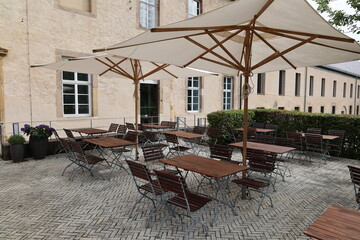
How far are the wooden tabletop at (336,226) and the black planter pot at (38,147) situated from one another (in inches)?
294

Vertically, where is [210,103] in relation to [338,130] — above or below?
above

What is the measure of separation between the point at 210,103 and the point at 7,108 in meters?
9.98

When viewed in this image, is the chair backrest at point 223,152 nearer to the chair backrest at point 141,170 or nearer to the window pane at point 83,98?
the chair backrest at point 141,170

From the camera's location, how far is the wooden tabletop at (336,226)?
2045mm

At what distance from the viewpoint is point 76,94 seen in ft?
32.6

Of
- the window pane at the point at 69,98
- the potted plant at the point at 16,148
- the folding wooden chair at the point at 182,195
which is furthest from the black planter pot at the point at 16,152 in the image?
the folding wooden chair at the point at 182,195

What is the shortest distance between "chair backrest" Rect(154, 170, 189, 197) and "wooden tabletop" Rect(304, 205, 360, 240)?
4.62 feet

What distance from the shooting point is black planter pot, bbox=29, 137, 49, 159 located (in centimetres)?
743

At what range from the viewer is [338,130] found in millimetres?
8258

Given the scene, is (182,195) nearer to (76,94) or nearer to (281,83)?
(76,94)

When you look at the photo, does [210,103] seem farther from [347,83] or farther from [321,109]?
[347,83]

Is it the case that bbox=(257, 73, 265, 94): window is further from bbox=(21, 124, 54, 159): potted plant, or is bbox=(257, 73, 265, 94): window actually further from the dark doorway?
bbox=(21, 124, 54, 159): potted plant

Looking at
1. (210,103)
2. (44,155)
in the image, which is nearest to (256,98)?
(210,103)

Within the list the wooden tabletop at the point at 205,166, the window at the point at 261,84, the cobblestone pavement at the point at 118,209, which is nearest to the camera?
the cobblestone pavement at the point at 118,209
